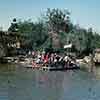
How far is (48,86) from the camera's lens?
106ft

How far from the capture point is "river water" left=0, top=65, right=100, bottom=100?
26.9 m

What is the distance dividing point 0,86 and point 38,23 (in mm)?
37217

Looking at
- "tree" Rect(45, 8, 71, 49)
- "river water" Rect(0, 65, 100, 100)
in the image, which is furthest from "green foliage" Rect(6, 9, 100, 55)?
"river water" Rect(0, 65, 100, 100)

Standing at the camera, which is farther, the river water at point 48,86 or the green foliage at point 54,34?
the green foliage at point 54,34

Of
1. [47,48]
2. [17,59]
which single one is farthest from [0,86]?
[47,48]

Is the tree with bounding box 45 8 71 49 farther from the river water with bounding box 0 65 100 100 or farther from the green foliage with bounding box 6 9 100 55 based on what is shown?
the river water with bounding box 0 65 100 100

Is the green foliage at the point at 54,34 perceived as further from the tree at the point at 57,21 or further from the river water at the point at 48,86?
the river water at the point at 48,86

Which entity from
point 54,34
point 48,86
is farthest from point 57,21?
point 48,86

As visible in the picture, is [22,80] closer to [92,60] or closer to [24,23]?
[92,60]

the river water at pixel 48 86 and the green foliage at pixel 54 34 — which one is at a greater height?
the green foliage at pixel 54 34

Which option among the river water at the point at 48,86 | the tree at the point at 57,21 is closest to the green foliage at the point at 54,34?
the tree at the point at 57,21

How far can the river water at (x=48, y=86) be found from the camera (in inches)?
1061

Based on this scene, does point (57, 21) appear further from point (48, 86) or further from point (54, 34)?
point (48, 86)

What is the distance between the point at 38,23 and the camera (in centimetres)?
6725
